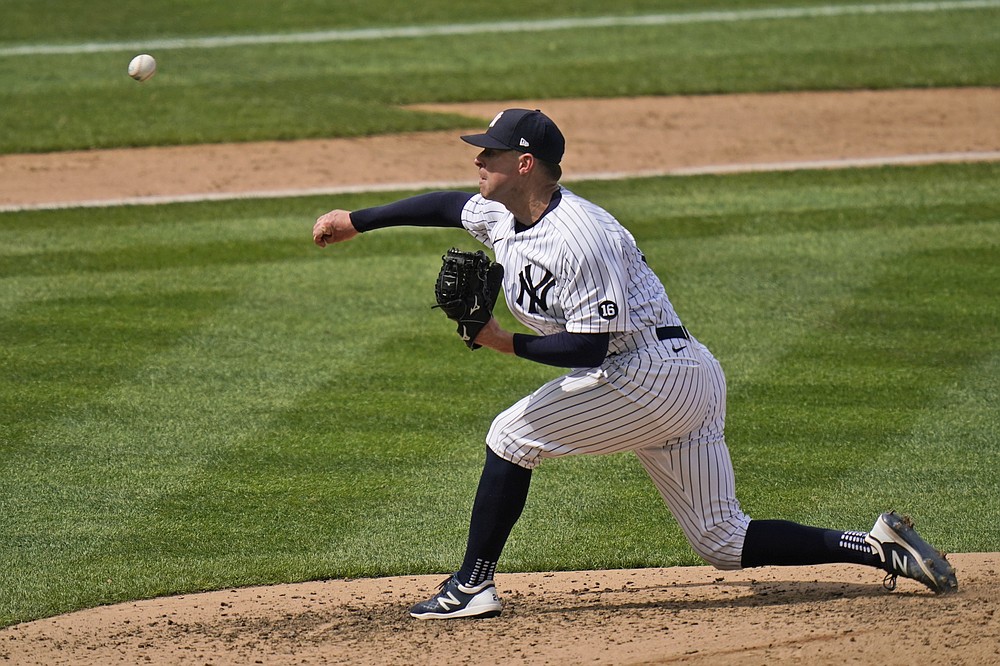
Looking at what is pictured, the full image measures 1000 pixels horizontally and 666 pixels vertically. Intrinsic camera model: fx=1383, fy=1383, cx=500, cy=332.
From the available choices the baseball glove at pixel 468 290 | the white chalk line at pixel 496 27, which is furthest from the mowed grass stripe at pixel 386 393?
the white chalk line at pixel 496 27

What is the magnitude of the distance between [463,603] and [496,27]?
42.7ft

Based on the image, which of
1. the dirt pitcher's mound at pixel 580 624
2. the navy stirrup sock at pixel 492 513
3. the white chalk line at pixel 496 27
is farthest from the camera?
the white chalk line at pixel 496 27

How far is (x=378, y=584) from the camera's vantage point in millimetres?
5215

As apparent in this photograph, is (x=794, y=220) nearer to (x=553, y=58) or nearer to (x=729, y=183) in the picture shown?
(x=729, y=183)

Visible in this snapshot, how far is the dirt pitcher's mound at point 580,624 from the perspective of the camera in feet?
13.8

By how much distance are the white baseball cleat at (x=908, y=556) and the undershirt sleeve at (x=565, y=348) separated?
45.4 inches

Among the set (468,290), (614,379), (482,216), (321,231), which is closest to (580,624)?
(614,379)

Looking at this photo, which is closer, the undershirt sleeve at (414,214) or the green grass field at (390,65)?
the undershirt sleeve at (414,214)

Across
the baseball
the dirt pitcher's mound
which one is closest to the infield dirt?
the dirt pitcher's mound

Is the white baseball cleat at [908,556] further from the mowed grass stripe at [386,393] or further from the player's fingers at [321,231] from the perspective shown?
the player's fingers at [321,231]

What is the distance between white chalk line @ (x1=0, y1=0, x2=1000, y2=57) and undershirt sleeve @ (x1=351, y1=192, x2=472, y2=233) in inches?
434

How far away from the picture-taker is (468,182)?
11.1 metres

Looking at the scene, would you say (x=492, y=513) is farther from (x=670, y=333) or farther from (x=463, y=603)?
(x=670, y=333)

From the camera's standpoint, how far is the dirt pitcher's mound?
4211 millimetres
